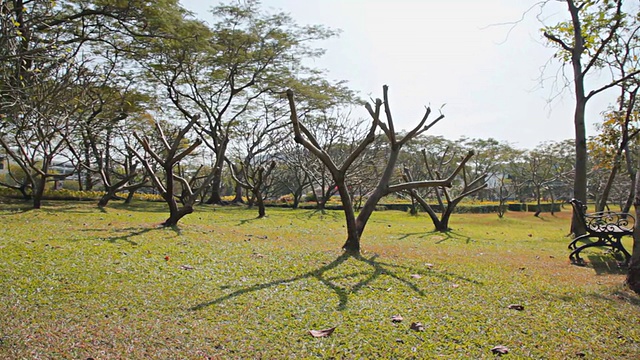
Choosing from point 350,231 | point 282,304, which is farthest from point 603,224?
point 282,304

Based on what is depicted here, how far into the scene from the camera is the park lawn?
297 centimetres

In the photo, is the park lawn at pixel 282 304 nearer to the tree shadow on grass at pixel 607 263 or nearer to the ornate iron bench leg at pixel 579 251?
the tree shadow on grass at pixel 607 263

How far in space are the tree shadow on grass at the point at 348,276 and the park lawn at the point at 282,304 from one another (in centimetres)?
2

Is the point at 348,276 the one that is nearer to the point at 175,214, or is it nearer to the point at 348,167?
the point at 348,167

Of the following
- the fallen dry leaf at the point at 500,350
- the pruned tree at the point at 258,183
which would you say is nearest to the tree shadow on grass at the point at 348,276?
the fallen dry leaf at the point at 500,350

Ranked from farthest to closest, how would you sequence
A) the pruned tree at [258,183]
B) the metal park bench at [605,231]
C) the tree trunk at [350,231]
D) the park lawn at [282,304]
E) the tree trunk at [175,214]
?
the pruned tree at [258,183], the tree trunk at [175,214], the metal park bench at [605,231], the tree trunk at [350,231], the park lawn at [282,304]

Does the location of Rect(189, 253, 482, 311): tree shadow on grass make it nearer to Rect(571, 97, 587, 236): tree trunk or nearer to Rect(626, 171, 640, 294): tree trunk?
Rect(626, 171, 640, 294): tree trunk

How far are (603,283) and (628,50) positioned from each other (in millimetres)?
9315

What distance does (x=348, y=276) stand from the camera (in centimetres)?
479

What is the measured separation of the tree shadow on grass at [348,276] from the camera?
394 cm

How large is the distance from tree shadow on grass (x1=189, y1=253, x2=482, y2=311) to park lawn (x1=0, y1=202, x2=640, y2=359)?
0.07ft

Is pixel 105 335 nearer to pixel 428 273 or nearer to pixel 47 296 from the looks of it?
pixel 47 296

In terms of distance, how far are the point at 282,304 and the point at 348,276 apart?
1.22 m

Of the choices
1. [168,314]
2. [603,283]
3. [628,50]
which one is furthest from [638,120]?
[168,314]
